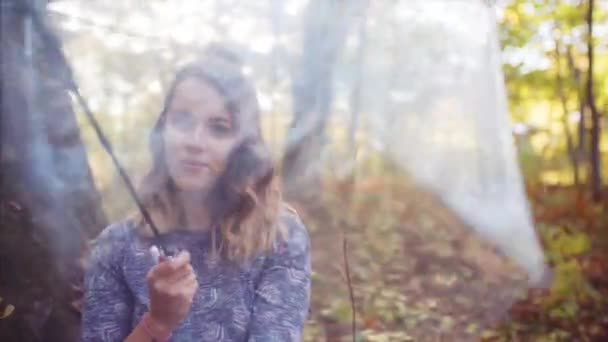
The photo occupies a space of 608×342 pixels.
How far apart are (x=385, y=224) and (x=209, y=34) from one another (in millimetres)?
633

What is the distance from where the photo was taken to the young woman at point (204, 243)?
128 centimetres

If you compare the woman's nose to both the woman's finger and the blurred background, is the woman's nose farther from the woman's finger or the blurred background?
the woman's finger

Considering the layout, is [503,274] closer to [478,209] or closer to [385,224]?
[478,209]

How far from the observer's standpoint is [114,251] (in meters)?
1.35

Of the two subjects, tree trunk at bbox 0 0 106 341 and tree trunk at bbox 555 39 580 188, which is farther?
tree trunk at bbox 555 39 580 188

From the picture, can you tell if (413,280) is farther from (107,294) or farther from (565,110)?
(565,110)

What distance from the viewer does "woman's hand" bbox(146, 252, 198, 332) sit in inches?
50.0

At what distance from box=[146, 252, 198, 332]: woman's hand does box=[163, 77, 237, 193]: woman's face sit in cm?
15

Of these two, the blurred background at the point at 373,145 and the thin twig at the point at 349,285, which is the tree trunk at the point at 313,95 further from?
the thin twig at the point at 349,285

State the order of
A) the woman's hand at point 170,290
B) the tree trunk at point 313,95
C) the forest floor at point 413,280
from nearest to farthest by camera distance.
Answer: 1. the woman's hand at point 170,290
2. the tree trunk at point 313,95
3. the forest floor at point 413,280

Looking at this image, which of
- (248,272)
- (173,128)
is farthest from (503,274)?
(173,128)

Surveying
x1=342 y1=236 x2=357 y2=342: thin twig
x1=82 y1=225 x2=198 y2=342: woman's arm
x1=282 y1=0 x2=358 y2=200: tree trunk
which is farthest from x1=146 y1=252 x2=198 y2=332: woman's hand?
x1=342 y1=236 x2=357 y2=342: thin twig

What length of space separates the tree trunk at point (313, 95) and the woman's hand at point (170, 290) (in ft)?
0.84

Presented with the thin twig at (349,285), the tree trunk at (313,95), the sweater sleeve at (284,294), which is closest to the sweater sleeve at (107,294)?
the sweater sleeve at (284,294)
